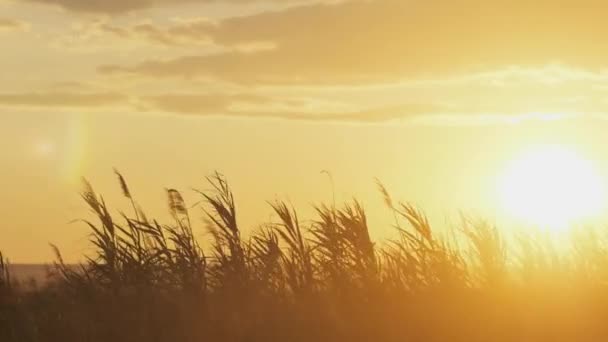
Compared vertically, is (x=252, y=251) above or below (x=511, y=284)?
above

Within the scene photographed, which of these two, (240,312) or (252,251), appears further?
(252,251)

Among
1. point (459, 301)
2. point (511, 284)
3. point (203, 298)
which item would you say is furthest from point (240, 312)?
point (511, 284)

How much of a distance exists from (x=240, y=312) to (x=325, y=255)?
270cm

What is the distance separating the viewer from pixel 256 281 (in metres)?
18.0

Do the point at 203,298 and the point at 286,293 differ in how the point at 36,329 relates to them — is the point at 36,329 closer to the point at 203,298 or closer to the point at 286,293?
the point at 203,298

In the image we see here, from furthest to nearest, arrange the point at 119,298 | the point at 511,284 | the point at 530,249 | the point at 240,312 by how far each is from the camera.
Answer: the point at 530,249 < the point at 511,284 < the point at 119,298 < the point at 240,312

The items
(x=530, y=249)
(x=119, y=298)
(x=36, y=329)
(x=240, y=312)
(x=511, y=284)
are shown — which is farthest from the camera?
(x=530, y=249)

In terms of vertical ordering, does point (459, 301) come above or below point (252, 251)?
below

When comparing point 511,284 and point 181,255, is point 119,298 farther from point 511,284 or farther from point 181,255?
point 511,284

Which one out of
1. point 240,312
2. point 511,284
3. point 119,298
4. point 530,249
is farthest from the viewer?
point 530,249

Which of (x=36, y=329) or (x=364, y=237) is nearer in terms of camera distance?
(x=36, y=329)

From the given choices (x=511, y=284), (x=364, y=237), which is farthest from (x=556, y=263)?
(x=364, y=237)

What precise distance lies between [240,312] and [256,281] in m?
1.35

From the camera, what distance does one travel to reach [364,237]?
63.4 ft
